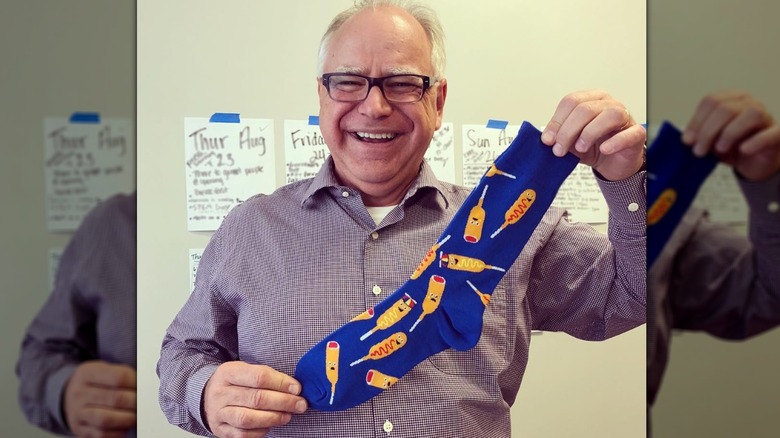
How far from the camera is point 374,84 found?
1.17 metres

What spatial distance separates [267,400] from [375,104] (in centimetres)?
56

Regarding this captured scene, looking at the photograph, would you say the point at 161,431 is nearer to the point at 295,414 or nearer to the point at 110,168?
the point at 295,414

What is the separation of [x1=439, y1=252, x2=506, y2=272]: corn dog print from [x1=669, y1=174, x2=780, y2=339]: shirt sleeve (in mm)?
769

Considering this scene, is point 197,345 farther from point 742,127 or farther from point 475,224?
point 742,127

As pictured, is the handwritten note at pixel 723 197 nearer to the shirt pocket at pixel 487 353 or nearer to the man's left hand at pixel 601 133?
the man's left hand at pixel 601 133

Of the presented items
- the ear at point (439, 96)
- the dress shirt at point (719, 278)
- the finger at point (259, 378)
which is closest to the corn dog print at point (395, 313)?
the finger at point (259, 378)

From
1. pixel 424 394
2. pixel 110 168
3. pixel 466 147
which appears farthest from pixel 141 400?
pixel 110 168

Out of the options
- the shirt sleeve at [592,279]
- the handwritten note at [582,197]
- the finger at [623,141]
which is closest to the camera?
the finger at [623,141]

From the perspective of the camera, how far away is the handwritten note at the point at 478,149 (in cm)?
188

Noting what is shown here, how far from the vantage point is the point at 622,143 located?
70cm

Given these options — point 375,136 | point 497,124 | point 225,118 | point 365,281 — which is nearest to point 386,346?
point 365,281

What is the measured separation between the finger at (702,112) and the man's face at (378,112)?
3.32 ft

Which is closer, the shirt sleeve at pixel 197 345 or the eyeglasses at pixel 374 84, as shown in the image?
the shirt sleeve at pixel 197 345

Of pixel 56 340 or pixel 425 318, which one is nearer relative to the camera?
pixel 56 340
